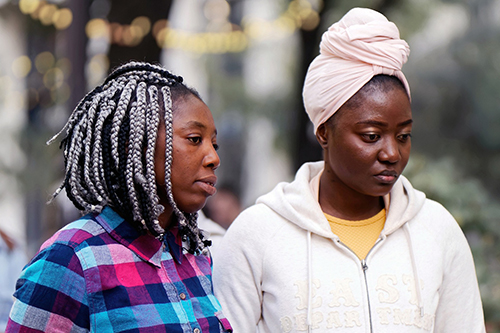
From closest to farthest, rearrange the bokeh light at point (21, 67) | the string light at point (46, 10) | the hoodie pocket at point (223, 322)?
1. the hoodie pocket at point (223, 322)
2. the string light at point (46, 10)
3. the bokeh light at point (21, 67)

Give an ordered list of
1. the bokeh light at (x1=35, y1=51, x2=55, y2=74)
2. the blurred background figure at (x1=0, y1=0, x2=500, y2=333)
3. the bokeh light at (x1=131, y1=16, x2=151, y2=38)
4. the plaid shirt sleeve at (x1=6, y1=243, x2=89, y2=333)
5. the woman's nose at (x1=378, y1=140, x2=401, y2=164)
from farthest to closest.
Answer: the bokeh light at (x1=35, y1=51, x2=55, y2=74) → the bokeh light at (x1=131, y1=16, x2=151, y2=38) → the blurred background figure at (x1=0, y1=0, x2=500, y2=333) → the woman's nose at (x1=378, y1=140, x2=401, y2=164) → the plaid shirt sleeve at (x1=6, y1=243, x2=89, y2=333)

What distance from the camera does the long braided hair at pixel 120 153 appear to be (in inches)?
70.3

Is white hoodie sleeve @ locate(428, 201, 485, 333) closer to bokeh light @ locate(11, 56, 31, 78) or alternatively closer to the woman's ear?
the woman's ear

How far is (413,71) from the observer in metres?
8.50

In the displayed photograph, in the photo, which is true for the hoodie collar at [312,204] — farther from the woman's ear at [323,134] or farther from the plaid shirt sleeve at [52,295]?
the plaid shirt sleeve at [52,295]

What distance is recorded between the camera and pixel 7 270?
10.5ft

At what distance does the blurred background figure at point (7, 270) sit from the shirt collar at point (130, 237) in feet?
5.05

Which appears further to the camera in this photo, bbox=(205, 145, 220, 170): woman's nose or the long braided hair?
bbox=(205, 145, 220, 170): woman's nose

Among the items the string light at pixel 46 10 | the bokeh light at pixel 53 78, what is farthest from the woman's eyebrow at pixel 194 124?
the bokeh light at pixel 53 78

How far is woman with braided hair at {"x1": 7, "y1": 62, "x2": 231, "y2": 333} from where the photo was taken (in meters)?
1.63

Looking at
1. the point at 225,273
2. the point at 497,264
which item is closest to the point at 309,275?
the point at 225,273

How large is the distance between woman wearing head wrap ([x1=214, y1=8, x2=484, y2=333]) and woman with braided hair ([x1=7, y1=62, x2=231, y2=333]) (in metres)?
0.32

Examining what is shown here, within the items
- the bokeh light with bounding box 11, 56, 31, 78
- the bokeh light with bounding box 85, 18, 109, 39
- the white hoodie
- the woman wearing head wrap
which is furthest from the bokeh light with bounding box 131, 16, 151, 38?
the bokeh light with bounding box 11, 56, 31, 78

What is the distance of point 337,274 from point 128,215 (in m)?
0.85
